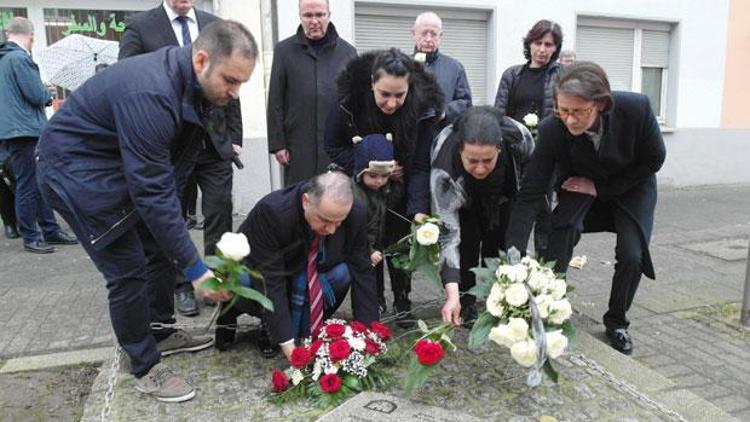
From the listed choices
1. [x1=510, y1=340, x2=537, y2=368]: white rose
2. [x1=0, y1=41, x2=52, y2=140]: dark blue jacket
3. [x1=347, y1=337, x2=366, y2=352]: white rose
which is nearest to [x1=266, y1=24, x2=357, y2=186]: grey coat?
[x1=347, y1=337, x2=366, y2=352]: white rose

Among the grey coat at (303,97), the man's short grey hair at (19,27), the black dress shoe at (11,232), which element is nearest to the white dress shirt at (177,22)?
the grey coat at (303,97)

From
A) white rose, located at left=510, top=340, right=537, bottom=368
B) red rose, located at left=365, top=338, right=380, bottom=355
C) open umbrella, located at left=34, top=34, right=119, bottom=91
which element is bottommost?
red rose, located at left=365, top=338, right=380, bottom=355

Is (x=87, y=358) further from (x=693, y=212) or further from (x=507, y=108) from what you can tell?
(x=693, y=212)

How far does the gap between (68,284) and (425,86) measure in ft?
10.4

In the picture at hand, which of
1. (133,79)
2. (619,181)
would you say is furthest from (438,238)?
(133,79)

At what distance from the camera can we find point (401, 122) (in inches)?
133

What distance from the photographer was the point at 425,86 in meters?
3.39

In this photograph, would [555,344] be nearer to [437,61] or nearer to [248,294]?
[248,294]

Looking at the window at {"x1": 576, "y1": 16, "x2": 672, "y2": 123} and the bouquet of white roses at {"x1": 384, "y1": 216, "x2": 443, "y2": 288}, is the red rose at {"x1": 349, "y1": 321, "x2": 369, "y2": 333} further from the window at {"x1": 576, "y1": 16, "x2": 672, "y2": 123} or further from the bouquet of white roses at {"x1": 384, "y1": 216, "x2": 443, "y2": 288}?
the window at {"x1": 576, "y1": 16, "x2": 672, "y2": 123}

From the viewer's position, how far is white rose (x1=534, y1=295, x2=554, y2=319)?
2.50 meters

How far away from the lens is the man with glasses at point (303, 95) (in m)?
4.21

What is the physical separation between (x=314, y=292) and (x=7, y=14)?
19.0 feet

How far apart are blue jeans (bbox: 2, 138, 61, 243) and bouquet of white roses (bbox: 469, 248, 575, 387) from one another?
4.70 metres

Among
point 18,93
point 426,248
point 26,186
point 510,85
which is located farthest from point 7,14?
point 426,248
